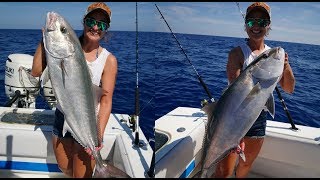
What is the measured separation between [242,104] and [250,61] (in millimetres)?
428

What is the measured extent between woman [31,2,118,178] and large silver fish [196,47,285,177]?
3.08ft

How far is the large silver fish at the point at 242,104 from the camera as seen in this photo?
7.19 feet

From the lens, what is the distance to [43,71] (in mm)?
2350

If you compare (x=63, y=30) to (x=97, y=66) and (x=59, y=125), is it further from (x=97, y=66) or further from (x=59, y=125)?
(x=59, y=125)

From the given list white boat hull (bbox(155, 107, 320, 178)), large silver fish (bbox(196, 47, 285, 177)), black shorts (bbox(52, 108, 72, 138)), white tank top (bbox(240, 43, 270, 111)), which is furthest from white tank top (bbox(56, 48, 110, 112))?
white tank top (bbox(240, 43, 270, 111))

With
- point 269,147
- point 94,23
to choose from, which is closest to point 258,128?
point 269,147

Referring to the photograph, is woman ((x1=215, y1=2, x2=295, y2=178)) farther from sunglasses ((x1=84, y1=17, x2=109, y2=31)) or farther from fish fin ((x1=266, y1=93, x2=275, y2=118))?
sunglasses ((x1=84, y1=17, x2=109, y2=31))

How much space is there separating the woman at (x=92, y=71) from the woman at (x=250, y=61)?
1.02 meters

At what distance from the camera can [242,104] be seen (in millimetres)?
2189

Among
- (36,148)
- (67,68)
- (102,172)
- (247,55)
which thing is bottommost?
(36,148)

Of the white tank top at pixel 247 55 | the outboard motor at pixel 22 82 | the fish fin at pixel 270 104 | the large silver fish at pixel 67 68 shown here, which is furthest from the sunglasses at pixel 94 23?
the outboard motor at pixel 22 82

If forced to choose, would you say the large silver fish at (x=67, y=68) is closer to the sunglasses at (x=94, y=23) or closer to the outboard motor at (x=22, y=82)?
the sunglasses at (x=94, y=23)

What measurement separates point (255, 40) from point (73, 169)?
195 cm

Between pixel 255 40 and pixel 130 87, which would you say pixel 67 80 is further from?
pixel 130 87
